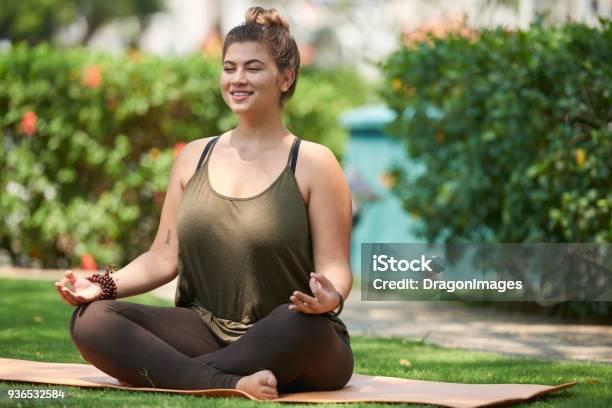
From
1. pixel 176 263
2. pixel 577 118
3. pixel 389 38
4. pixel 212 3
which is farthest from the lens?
pixel 212 3

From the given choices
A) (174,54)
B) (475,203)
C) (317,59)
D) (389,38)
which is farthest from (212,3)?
(475,203)

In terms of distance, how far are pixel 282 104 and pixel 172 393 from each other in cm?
136

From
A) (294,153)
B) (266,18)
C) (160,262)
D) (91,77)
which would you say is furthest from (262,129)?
(91,77)

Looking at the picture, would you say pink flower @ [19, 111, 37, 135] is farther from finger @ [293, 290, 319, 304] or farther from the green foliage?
finger @ [293, 290, 319, 304]

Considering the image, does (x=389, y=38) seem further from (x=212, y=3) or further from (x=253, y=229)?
(x=253, y=229)

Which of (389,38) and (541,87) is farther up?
(389,38)

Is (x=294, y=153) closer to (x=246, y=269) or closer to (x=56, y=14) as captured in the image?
(x=246, y=269)

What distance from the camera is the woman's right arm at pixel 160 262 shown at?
14.3ft

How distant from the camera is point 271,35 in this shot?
4.43 meters

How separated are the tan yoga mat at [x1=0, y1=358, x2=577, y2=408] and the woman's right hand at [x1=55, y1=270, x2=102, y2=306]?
35cm

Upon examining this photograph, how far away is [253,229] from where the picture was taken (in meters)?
4.23

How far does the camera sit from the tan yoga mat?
13.1 feet

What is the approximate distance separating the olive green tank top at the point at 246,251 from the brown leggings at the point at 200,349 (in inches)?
5.2

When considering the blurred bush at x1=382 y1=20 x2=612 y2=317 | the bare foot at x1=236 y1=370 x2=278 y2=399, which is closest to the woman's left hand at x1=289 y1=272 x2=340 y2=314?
the bare foot at x1=236 y1=370 x2=278 y2=399
